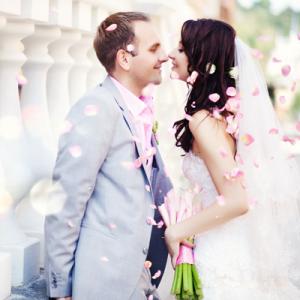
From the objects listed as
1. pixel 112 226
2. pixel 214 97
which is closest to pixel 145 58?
pixel 214 97

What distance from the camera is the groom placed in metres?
2.79

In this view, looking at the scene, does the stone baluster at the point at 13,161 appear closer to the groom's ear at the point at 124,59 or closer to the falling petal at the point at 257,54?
the groom's ear at the point at 124,59

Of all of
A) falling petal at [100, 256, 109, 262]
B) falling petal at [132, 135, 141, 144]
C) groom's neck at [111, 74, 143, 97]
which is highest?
groom's neck at [111, 74, 143, 97]

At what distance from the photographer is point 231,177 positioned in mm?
2887

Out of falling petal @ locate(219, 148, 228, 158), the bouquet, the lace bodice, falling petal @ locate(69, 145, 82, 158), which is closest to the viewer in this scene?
falling petal @ locate(69, 145, 82, 158)

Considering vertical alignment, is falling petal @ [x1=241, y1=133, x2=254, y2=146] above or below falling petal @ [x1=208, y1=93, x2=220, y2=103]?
below

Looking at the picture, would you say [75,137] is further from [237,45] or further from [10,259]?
[237,45]

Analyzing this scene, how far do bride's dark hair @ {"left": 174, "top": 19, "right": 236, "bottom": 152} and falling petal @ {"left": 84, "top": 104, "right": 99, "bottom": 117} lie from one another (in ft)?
1.33

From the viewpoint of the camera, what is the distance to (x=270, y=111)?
3.31m

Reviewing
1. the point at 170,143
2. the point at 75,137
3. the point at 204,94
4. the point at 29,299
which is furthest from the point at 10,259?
the point at 170,143

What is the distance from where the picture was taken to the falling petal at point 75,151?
2.78m

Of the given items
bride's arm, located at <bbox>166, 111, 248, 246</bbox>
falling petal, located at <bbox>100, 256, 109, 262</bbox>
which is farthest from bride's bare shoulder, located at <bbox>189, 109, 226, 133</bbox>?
falling petal, located at <bbox>100, 256, 109, 262</bbox>

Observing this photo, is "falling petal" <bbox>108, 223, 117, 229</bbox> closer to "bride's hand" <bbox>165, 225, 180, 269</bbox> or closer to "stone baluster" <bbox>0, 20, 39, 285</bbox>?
"bride's hand" <bbox>165, 225, 180, 269</bbox>

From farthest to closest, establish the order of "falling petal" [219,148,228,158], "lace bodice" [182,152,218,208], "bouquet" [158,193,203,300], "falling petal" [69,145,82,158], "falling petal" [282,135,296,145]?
"falling petal" [282,135,296,145] < "lace bodice" [182,152,218,208] < "bouquet" [158,193,203,300] < "falling petal" [219,148,228,158] < "falling petal" [69,145,82,158]
